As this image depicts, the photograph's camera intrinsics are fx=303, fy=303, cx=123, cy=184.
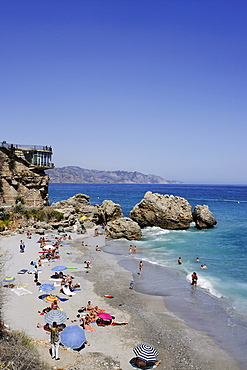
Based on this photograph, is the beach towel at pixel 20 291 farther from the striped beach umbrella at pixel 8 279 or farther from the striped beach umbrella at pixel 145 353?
the striped beach umbrella at pixel 145 353

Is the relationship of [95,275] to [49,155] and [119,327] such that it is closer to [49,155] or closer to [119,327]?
[119,327]

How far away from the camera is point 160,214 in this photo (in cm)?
4559

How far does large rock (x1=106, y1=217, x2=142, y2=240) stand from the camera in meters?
39.1

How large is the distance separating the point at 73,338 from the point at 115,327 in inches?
119

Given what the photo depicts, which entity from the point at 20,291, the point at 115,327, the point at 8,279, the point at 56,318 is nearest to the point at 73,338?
the point at 56,318

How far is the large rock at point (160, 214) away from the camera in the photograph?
45.7 metres

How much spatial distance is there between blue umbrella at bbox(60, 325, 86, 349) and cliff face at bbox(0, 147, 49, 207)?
36586 mm

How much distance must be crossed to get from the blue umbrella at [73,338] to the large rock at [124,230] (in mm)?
25716

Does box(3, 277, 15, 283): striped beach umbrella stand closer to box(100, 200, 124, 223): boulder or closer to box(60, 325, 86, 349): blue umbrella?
box(60, 325, 86, 349): blue umbrella

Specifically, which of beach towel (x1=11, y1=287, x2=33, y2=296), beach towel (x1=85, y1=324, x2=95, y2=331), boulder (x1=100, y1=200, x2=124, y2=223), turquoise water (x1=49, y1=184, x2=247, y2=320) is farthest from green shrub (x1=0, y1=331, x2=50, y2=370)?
boulder (x1=100, y1=200, x2=124, y2=223)

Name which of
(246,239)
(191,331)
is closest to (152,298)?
(191,331)

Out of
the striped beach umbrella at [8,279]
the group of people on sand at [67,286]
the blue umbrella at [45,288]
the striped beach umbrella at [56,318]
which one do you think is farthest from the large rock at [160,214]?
the striped beach umbrella at [56,318]

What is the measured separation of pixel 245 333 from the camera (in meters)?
15.4

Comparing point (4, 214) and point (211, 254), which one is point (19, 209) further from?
point (211, 254)
